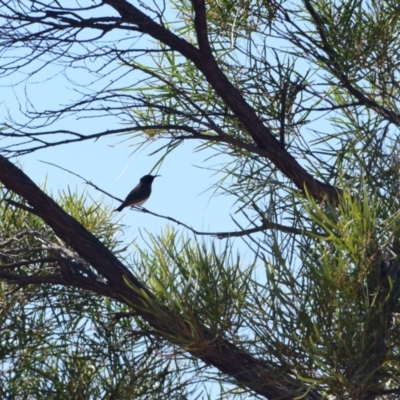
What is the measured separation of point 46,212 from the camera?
4.78 ft

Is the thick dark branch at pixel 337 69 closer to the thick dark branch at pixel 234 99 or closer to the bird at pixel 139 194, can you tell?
the thick dark branch at pixel 234 99

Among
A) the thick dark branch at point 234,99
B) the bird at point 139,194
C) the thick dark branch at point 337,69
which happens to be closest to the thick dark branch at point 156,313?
the thick dark branch at point 234,99

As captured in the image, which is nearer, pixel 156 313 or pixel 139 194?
pixel 156 313

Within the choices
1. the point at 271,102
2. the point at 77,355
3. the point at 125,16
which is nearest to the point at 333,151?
the point at 271,102

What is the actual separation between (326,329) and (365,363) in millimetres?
58

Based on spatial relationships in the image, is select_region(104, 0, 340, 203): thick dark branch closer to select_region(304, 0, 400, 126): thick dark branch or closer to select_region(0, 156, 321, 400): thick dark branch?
select_region(304, 0, 400, 126): thick dark branch

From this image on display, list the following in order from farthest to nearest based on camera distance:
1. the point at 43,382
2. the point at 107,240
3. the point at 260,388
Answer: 1. the point at 107,240
2. the point at 43,382
3. the point at 260,388

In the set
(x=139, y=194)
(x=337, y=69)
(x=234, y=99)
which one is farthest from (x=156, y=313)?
(x=139, y=194)

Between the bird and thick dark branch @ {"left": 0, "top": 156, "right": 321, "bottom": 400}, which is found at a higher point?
the bird

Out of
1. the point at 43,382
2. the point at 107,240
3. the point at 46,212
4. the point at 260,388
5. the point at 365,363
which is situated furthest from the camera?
the point at 107,240

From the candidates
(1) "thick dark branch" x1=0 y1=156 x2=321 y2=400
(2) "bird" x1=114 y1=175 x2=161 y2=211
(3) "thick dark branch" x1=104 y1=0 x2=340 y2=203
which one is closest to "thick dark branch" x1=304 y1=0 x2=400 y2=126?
(3) "thick dark branch" x1=104 y1=0 x2=340 y2=203

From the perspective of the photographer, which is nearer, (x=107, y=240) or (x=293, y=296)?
(x=293, y=296)

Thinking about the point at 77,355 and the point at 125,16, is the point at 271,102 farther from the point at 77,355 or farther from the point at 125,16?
the point at 77,355

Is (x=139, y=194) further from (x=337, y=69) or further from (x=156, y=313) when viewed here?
(x=156, y=313)
